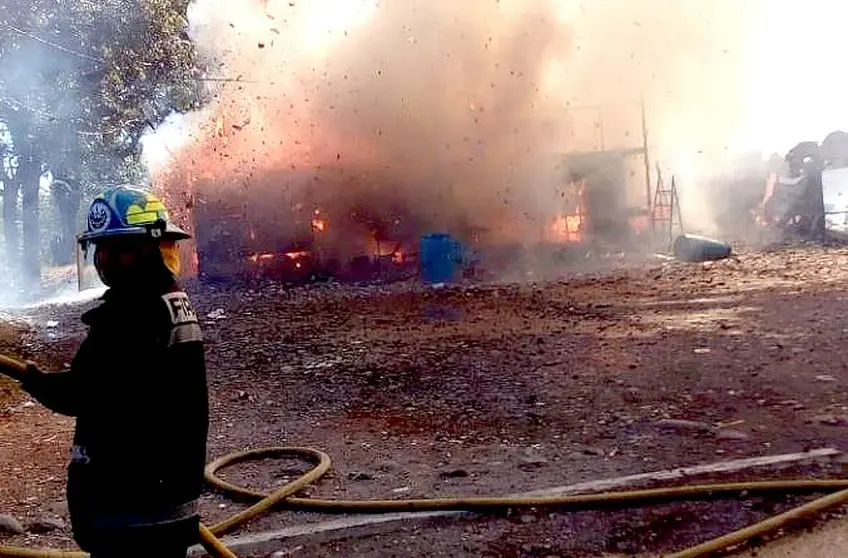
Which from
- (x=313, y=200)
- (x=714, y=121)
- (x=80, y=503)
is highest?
(x=714, y=121)

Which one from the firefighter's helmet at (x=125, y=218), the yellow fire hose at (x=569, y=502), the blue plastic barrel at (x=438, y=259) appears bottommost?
the yellow fire hose at (x=569, y=502)

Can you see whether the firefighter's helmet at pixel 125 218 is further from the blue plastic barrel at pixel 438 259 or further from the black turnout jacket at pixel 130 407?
the blue plastic barrel at pixel 438 259

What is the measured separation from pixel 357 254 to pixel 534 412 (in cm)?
1156

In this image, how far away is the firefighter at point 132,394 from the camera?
2.38 metres

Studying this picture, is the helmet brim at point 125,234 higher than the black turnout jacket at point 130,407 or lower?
higher

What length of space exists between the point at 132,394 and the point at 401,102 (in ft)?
53.8

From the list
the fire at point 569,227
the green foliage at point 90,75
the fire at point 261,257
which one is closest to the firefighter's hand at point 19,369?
the green foliage at point 90,75

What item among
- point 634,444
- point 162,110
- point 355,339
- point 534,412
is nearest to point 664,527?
point 634,444

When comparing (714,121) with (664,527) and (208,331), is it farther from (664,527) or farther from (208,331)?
(664,527)

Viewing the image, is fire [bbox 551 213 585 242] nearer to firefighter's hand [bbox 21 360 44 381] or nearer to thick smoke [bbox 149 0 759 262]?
thick smoke [bbox 149 0 759 262]

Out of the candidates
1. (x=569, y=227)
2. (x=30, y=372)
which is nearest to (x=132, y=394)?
(x=30, y=372)

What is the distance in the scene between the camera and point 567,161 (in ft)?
61.9

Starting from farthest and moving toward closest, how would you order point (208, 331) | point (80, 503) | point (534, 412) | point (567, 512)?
point (208, 331) < point (534, 412) < point (567, 512) < point (80, 503)

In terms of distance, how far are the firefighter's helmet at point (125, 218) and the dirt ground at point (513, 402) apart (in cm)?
209
